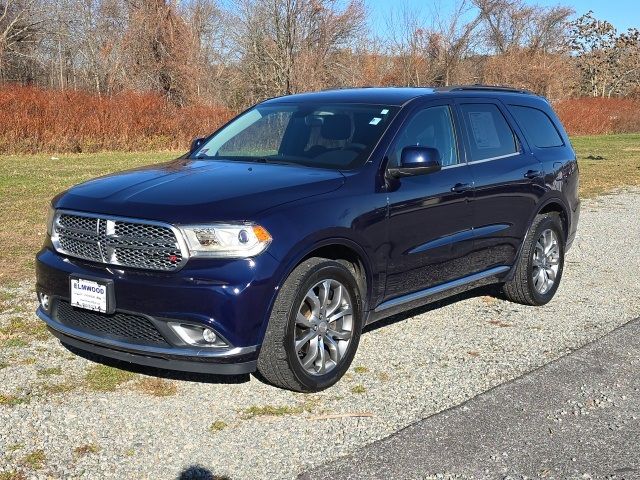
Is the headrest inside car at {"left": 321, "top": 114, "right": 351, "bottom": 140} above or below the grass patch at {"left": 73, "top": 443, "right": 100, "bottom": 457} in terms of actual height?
above

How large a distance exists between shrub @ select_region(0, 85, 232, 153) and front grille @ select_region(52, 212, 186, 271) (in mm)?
20078

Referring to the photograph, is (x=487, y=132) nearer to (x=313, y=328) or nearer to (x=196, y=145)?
(x=196, y=145)

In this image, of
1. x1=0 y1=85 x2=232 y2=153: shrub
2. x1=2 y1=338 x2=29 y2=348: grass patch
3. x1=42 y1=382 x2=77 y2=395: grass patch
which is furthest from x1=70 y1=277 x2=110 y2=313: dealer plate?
x1=0 y1=85 x2=232 y2=153: shrub

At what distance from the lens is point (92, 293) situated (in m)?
4.34

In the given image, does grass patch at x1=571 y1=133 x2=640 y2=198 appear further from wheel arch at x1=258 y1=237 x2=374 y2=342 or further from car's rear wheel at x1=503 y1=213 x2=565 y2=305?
wheel arch at x1=258 y1=237 x2=374 y2=342

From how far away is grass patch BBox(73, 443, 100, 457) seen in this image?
3758 mm

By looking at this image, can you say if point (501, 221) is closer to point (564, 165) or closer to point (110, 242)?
point (564, 165)

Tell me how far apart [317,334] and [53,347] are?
1.93 m

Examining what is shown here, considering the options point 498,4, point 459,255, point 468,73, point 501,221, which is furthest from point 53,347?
point 498,4

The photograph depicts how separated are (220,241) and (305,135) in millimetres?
1704

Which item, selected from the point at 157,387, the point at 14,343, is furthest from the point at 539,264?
the point at 14,343

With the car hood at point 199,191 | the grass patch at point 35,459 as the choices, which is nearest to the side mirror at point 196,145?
the car hood at point 199,191

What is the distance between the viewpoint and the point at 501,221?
6.20 meters

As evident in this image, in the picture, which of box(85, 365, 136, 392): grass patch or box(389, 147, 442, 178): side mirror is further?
box(389, 147, 442, 178): side mirror
